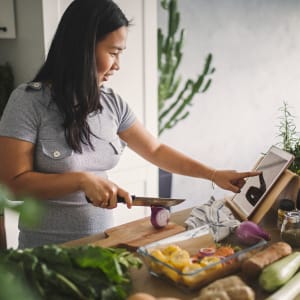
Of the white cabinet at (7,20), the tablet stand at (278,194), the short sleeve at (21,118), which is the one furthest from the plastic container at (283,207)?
the white cabinet at (7,20)

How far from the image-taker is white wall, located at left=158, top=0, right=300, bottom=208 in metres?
3.56

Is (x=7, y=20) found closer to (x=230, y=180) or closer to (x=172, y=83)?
(x=172, y=83)

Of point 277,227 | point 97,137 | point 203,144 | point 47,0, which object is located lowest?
point 203,144

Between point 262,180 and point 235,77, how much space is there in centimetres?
269

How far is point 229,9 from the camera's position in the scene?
3.66m

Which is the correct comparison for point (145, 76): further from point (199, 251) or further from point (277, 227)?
point (199, 251)

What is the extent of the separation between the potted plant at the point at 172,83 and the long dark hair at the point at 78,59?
1983 mm

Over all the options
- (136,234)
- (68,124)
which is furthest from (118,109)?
(136,234)

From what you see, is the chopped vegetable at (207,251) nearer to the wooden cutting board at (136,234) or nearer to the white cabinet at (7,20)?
the wooden cutting board at (136,234)

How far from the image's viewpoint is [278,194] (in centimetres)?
125

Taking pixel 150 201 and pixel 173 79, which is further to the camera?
pixel 173 79

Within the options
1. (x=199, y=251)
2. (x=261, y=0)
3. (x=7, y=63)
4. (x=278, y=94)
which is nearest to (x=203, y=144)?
(x=278, y=94)

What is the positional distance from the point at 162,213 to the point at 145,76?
1.53 meters

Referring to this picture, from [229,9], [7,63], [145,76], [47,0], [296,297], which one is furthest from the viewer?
[229,9]
